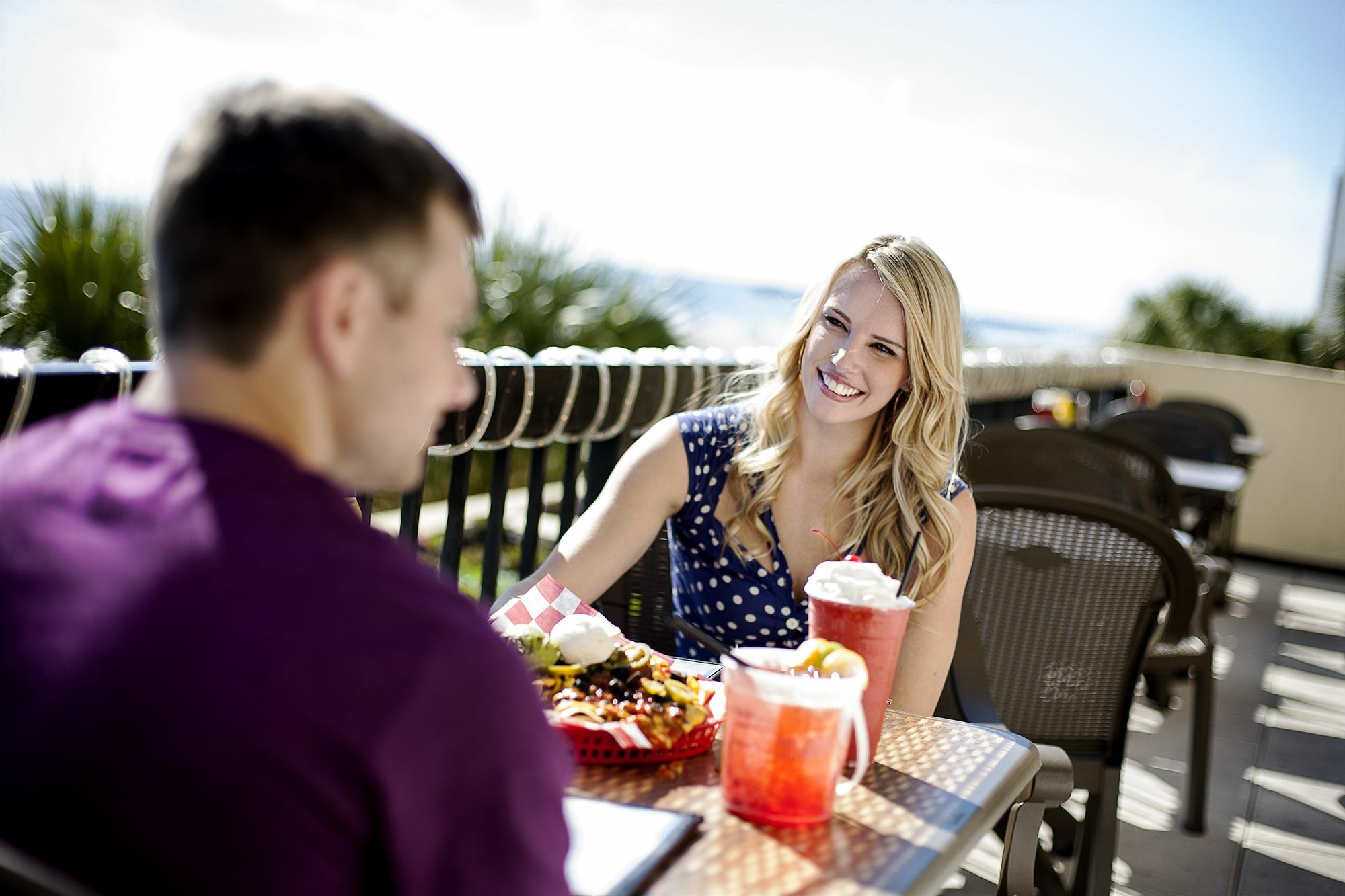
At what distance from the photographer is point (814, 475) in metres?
2.24

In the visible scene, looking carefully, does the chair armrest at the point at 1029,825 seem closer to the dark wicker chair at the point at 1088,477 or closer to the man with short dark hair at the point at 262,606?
the man with short dark hair at the point at 262,606

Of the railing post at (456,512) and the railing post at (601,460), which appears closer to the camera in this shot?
the railing post at (456,512)

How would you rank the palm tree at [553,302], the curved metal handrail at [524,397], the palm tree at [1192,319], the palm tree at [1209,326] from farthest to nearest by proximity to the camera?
the palm tree at [1192,319], the palm tree at [1209,326], the palm tree at [553,302], the curved metal handrail at [524,397]

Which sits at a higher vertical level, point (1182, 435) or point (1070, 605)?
point (1182, 435)

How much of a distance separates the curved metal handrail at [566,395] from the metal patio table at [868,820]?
108cm

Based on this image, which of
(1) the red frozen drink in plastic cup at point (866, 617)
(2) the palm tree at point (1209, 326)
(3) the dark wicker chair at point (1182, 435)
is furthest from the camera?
(2) the palm tree at point (1209, 326)

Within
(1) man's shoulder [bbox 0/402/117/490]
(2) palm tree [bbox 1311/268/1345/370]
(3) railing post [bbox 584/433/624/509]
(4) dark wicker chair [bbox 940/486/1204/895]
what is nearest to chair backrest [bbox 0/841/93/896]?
(1) man's shoulder [bbox 0/402/117/490]

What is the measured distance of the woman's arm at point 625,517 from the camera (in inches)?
80.2

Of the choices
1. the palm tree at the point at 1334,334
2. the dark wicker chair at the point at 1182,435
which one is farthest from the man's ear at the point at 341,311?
the palm tree at the point at 1334,334

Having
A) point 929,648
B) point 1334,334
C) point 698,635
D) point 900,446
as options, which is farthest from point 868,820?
point 1334,334

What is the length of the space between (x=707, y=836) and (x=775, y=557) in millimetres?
1108

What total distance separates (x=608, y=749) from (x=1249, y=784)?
3.38 metres

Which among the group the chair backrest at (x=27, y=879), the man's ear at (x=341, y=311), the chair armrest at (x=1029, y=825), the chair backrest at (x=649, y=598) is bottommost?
the chair armrest at (x=1029, y=825)

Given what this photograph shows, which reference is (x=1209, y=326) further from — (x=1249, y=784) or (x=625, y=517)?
(x=625, y=517)
